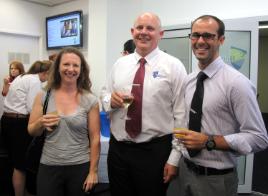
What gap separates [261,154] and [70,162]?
15.2 feet

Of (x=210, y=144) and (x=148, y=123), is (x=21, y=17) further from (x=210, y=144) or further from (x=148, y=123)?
(x=210, y=144)

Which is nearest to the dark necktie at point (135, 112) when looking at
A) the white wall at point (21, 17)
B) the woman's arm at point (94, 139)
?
the woman's arm at point (94, 139)

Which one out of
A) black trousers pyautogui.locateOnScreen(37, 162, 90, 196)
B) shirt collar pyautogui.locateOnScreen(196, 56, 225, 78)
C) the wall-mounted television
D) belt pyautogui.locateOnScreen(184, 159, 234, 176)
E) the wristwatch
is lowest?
black trousers pyautogui.locateOnScreen(37, 162, 90, 196)

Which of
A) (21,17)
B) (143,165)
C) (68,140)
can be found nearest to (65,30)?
(21,17)

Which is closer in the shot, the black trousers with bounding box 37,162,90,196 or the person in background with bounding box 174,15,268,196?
the person in background with bounding box 174,15,268,196

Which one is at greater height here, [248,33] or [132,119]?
[248,33]

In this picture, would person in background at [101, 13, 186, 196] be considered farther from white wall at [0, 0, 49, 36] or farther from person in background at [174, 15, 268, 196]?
white wall at [0, 0, 49, 36]

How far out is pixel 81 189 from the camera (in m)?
1.83

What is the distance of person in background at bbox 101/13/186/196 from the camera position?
1.78m

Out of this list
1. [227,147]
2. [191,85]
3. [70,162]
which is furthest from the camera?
[70,162]

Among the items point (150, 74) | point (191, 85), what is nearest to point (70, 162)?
point (150, 74)

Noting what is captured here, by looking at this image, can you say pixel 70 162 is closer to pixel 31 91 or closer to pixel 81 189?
pixel 81 189

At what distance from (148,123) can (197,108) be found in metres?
0.38

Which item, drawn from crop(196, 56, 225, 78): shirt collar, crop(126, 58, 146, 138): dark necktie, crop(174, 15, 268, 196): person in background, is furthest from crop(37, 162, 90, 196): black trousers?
crop(196, 56, 225, 78): shirt collar
